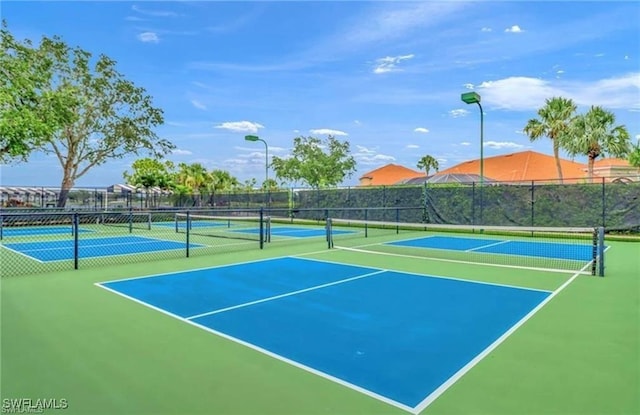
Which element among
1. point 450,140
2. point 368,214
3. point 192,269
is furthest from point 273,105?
point 192,269

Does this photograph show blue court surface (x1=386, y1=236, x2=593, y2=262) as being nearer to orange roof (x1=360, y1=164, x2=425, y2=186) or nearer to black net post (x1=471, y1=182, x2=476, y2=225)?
black net post (x1=471, y1=182, x2=476, y2=225)

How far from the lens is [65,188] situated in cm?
2311

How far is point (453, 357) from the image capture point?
338 cm

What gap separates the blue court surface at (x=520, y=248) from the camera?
9441 millimetres

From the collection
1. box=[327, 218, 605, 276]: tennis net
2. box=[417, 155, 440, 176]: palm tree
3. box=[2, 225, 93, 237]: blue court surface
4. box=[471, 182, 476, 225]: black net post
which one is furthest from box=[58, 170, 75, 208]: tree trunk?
box=[417, 155, 440, 176]: palm tree

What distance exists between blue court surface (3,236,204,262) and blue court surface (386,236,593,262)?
21.6 ft

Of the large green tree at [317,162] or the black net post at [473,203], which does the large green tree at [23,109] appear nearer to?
the black net post at [473,203]

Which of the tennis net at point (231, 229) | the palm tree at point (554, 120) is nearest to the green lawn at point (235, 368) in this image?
the tennis net at point (231, 229)

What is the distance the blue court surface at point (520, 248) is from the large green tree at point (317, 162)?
2215 centimetres

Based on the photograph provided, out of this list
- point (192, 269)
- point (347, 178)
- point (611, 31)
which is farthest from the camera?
point (347, 178)

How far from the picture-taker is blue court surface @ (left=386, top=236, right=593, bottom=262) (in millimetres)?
9441

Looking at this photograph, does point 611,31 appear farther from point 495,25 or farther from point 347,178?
point 347,178

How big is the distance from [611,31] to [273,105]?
57.3 feet

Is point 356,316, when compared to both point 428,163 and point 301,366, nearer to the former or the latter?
point 301,366
